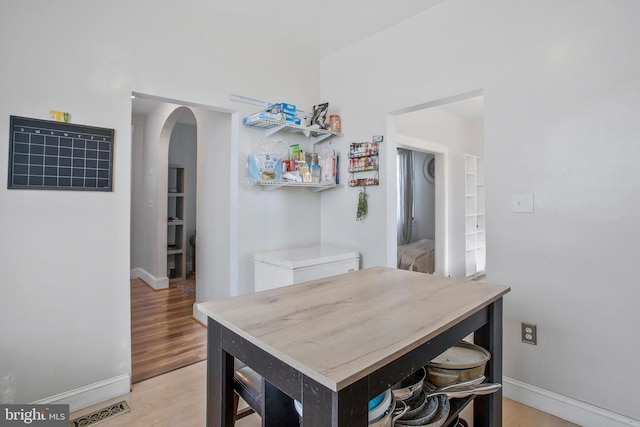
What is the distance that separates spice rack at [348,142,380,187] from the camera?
2.70 meters

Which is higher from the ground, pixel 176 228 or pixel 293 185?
pixel 293 185

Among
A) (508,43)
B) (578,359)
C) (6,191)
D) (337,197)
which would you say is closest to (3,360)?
(6,191)

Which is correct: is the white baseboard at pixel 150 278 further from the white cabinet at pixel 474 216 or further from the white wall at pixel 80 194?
the white cabinet at pixel 474 216

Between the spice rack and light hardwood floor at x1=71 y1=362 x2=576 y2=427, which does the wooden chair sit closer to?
light hardwood floor at x1=71 y1=362 x2=576 y2=427

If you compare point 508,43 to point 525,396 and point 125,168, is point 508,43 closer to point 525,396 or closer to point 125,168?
point 525,396

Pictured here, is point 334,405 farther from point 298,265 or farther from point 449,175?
point 449,175

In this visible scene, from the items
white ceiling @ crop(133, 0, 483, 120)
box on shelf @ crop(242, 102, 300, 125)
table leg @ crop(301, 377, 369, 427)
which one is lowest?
table leg @ crop(301, 377, 369, 427)

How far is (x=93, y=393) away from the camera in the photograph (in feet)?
6.23

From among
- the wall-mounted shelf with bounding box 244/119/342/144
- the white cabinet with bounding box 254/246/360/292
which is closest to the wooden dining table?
the white cabinet with bounding box 254/246/360/292

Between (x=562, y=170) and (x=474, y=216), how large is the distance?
358 cm

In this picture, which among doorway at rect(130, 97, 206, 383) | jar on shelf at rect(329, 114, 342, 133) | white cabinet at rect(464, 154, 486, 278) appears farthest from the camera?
white cabinet at rect(464, 154, 486, 278)

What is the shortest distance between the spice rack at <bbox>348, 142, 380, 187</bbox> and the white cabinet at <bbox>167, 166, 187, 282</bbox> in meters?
3.48

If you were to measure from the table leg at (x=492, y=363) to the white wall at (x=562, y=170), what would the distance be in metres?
0.81

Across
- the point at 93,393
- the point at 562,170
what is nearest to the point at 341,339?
the point at 562,170
